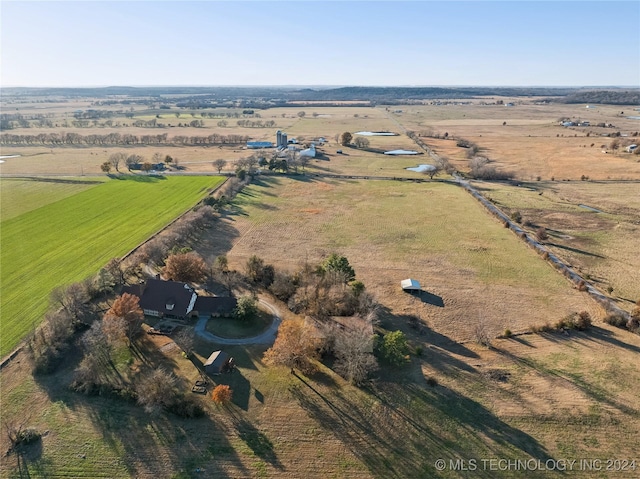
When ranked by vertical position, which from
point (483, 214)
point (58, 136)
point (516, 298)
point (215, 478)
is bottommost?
point (215, 478)

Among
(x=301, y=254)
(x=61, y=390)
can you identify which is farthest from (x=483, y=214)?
(x=61, y=390)

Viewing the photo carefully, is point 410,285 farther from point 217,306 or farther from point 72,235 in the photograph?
point 72,235

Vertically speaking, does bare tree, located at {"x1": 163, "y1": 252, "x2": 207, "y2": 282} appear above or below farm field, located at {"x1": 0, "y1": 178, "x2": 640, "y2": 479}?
above

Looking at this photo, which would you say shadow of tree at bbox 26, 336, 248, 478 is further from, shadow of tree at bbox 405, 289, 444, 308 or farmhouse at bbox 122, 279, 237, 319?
shadow of tree at bbox 405, 289, 444, 308

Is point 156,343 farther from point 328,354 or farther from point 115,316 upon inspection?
point 328,354

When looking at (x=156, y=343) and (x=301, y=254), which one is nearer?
(x=156, y=343)

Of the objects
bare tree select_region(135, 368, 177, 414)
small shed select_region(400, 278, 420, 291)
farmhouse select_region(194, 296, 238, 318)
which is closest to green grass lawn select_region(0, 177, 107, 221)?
farmhouse select_region(194, 296, 238, 318)

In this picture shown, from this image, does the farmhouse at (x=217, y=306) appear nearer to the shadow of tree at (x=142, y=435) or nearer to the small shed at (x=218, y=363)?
the small shed at (x=218, y=363)
